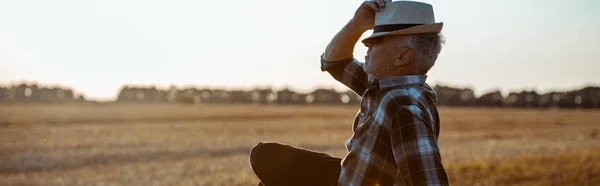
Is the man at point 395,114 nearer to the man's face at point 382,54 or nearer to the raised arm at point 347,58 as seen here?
the man's face at point 382,54

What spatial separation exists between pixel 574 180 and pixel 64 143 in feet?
59.8

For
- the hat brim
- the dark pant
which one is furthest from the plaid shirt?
the dark pant

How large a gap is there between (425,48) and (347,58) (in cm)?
74

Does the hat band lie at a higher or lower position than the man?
higher

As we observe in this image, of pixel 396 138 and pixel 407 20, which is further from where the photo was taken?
pixel 407 20

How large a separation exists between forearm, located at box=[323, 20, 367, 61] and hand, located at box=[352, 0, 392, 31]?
0.02 m

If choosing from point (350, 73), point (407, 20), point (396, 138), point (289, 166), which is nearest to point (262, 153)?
point (289, 166)

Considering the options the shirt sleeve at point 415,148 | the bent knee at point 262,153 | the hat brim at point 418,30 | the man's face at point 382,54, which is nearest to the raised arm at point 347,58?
the man's face at point 382,54

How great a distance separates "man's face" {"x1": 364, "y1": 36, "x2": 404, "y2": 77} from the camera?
2139 mm

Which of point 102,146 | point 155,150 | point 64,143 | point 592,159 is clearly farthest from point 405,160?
point 64,143

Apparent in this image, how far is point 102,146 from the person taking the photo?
2025 cm

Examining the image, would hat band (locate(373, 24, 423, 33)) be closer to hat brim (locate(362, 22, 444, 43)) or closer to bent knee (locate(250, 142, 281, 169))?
hat brim (locate(362, 22, 444, 43))

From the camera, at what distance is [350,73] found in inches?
111

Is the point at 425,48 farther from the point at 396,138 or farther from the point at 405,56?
the point at 396,138
